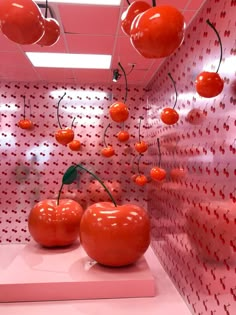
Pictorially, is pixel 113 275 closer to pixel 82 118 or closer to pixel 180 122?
pixel 180 122

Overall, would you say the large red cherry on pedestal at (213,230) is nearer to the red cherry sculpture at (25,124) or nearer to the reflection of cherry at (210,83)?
the reflection of cherry at (210,83)

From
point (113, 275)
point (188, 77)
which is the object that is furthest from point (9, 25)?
point (113, 275)

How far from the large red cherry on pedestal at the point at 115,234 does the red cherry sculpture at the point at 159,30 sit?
6.66 ft

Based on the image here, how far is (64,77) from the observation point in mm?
4633

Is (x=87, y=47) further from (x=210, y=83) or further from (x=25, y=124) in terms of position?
(x=210, y=83)

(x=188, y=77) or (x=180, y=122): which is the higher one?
(x=188, y=77)

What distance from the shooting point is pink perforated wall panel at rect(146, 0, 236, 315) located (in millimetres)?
1913

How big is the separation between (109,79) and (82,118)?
0.81 m

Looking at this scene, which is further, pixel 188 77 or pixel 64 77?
pixel 64 77

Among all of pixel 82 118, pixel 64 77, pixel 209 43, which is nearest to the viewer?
pixel 209 43

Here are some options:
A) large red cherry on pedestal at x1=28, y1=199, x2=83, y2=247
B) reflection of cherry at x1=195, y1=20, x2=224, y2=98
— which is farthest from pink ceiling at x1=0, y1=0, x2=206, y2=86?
large red cherry on pedestal at x1=28, y1=199, x2=83, y2=247

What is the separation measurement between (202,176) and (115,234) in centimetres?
94

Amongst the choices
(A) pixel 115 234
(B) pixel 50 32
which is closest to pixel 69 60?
(A) pixel 115 234

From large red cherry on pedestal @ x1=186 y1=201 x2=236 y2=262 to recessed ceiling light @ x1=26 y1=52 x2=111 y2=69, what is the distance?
2.25 meters
